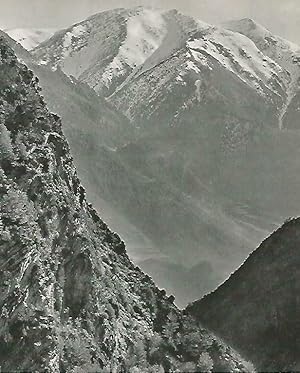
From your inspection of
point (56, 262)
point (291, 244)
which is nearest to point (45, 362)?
point (56, 262)

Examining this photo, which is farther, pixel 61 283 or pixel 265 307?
pixel 265 307

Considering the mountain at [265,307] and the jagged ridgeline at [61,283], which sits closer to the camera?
the jagged ridgeline at [61,283]

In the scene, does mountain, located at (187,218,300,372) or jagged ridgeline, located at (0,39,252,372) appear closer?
jagged ridgeline, located at (0,39,252,372)

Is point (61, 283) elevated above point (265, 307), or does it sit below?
below

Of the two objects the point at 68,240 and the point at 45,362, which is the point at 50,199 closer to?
the point at 68,240
